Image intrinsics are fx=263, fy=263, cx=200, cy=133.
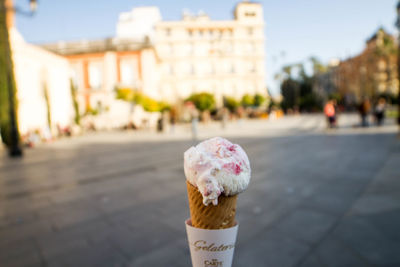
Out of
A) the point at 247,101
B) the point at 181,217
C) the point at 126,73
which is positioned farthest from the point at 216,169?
the point at 247,101

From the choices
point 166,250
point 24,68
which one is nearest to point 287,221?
point 166,250

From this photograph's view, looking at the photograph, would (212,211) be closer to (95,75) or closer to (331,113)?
(331,113)

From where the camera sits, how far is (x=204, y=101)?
39.3 metres

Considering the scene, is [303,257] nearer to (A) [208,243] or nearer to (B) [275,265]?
(B) [275,265]

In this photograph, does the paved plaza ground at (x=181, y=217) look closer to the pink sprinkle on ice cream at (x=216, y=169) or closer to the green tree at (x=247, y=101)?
the pink sprinkle on ice cream at (x=216, y=169)

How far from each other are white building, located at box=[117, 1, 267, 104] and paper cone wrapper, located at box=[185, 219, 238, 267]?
44.7 metres

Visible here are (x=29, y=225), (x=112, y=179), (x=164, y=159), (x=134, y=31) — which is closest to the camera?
(x=29, y=225)

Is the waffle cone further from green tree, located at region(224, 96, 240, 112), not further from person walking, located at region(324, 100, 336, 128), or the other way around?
green tree, located at region(224, 96, 240, 112)

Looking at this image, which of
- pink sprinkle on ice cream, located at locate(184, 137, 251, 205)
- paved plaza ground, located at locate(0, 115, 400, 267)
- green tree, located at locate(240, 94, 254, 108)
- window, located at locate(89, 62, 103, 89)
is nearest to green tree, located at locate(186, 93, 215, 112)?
green tree, located at locate(240, 94, 254, 108)

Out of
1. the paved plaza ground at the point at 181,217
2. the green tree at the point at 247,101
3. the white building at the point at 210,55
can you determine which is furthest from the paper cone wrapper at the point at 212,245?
the white building at the point at 210,55

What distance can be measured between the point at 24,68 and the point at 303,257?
73.5 ft

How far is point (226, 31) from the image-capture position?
47.6 m

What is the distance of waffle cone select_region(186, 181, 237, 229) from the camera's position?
1160 millimetres

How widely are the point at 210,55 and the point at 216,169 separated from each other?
154 feet
